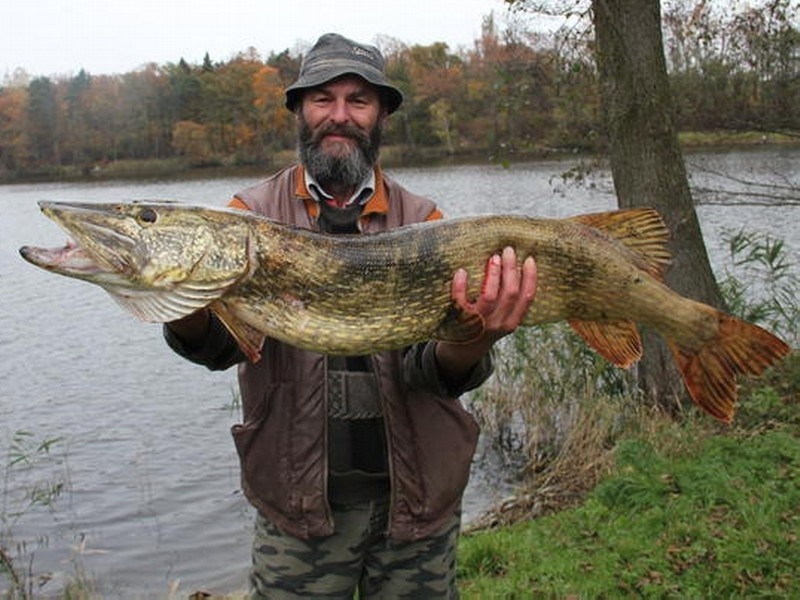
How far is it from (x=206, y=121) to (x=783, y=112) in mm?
57882

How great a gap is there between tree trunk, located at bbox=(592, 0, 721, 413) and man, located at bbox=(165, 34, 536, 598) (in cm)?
392

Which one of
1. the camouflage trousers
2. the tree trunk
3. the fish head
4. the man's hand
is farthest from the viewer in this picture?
the tree trunk

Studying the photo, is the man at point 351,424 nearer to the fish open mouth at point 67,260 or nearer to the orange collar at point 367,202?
the orange collar at point 367,202

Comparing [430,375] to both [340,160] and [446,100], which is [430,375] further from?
[446,100]

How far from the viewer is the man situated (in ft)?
8.71

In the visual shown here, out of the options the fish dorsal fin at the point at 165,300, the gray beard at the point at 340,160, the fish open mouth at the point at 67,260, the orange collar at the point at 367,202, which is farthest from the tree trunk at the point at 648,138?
the fish open mouth at the point at 67,260

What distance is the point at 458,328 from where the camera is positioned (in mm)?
2658

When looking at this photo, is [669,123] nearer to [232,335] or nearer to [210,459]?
[232,335]

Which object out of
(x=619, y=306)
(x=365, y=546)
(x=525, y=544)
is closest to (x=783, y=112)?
(x=525, y=544)

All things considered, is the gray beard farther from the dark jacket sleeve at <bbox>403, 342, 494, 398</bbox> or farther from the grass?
the grass

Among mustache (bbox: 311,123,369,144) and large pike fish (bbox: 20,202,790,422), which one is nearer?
large pike fish (bbox: 20,202,790,422)

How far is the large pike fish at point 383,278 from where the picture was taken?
7.95 ft

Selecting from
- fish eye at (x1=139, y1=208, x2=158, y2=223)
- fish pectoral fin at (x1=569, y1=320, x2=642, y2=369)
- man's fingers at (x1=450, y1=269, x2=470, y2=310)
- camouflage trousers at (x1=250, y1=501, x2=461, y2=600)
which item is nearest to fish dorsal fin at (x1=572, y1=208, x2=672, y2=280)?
fish pectoral fin at (x1=569, y1=320, x2=642, y2=369)

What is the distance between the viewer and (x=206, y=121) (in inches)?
2397
